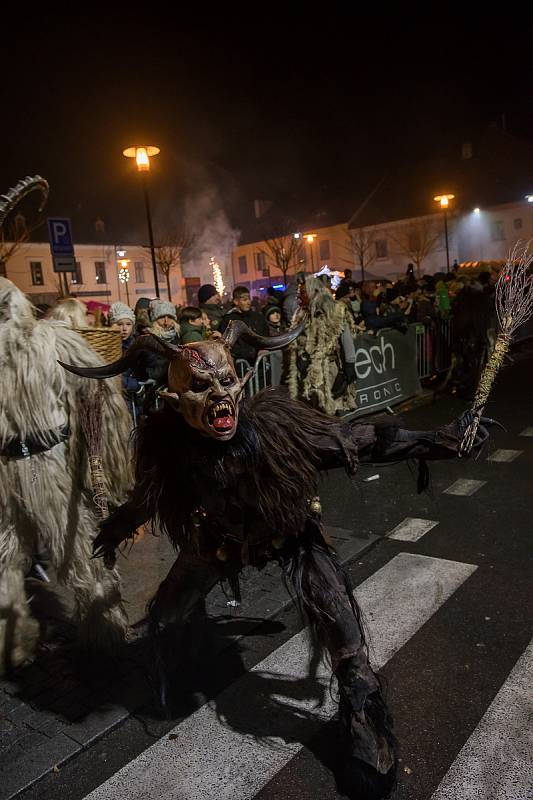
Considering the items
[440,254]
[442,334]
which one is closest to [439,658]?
[442,334]

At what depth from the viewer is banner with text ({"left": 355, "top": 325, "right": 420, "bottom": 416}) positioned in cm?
929

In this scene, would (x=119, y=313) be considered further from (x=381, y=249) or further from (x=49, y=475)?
(x=381, y=249)

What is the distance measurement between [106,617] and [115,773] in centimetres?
96

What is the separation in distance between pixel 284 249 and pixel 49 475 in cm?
4792

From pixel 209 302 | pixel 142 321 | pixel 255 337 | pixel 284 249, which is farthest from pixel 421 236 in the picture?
pixel 255 337

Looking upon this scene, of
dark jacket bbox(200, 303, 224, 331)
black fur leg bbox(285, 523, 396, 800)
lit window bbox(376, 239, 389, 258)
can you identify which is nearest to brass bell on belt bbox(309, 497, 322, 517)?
black fur leg bbox(285, 523, 396, 800)

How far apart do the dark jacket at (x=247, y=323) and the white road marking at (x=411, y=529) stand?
290 centimetres

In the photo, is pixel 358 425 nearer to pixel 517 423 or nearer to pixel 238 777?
pixel 238 777

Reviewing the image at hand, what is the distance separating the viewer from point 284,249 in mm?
49594

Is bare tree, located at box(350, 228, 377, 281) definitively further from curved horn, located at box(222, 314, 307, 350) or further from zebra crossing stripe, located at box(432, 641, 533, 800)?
zebra crossing stripe, located at box(432, 641, 533, 800)

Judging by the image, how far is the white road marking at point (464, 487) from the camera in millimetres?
6325

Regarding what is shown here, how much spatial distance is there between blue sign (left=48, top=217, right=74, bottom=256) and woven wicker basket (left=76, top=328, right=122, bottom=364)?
234 inches

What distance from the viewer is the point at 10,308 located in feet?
11.4

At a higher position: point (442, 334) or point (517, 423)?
point (442, 334)
